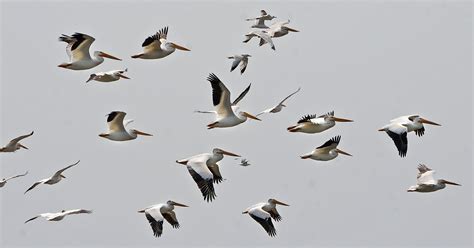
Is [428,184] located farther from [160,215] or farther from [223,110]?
[160,215]

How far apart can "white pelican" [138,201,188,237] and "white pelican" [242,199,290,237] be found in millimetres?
1248

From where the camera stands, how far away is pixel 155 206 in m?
19.6

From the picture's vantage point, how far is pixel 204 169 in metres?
18.0

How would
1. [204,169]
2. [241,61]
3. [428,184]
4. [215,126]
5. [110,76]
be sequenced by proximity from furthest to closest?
[241,61] < [110,76] < [428,184] < [215,126] < [204,169]

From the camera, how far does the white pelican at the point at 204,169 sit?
17672 mm

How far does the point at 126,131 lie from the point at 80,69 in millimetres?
1344

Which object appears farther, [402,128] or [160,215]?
[160,215]

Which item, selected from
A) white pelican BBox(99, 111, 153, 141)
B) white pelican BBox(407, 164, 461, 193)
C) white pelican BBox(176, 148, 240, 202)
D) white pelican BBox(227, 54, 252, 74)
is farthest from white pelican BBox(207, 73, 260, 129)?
white pelican BBox(227, 54, 252, 74)

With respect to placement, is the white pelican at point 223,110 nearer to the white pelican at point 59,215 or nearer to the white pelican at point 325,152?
the white pelican at point 325,152

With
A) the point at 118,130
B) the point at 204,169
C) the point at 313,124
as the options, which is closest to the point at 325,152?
the point at 313,124

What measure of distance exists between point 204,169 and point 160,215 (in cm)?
182

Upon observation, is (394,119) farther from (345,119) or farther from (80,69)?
(80,69)

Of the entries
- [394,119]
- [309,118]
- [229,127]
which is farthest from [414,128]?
[229,127]

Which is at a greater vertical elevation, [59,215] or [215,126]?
[215,126]
